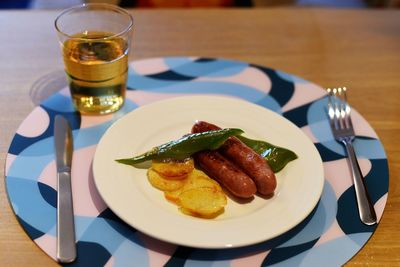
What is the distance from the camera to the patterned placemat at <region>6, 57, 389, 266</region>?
34.1 inches

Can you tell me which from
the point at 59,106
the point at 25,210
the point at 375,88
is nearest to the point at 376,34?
the point at 375,88

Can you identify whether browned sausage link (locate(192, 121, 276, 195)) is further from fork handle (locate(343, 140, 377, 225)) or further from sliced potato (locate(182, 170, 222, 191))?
fork handle (locate(343, 140, 377, 225))

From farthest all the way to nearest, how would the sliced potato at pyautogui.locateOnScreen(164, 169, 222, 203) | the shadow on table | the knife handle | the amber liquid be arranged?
1. the shadow on table
2. the amber liquid
3. the sliced potato at pyautogui.locateOnScreen(164, 169, 222, 203)
4. the knife handle

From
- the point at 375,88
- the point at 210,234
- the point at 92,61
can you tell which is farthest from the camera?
the point at 375,88

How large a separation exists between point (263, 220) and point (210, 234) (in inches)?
4.1

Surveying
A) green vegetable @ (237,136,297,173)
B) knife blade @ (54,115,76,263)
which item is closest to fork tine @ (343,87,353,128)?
green vegetable @ (237,136,297,173)

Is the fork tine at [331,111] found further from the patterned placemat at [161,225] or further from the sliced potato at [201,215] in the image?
the sliced potato at [201,215]

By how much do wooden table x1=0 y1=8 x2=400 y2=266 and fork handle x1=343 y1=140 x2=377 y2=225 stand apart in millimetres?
89

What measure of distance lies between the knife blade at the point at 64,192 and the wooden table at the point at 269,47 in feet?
0.40

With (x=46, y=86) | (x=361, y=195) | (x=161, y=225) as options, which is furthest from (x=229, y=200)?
(x=46, y=86)

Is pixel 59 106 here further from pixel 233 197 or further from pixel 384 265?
pixel 384 265

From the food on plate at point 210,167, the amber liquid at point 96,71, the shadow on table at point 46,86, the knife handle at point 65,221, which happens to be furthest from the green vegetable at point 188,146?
the shadow on table at point 46,86

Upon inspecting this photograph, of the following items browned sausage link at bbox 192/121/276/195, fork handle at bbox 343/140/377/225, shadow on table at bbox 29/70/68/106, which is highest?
browned sausage link at bbox 192/121/276/195

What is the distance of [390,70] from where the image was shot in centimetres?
145
